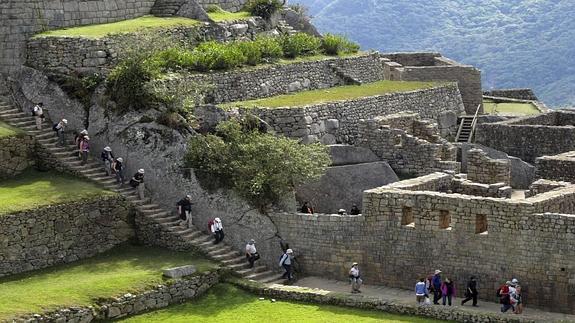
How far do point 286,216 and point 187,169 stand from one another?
3.47 meters

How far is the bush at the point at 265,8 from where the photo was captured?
2008 inches

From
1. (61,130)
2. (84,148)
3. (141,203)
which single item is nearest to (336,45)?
(61,130)

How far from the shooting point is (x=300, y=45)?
1907 inches

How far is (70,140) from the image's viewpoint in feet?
135

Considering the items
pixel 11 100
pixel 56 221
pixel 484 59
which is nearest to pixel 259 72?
pixel 11 100

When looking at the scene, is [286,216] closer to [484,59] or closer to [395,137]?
[395,137]

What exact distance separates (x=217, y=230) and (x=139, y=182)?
3.07 meters

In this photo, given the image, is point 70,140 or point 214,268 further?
point 70,140

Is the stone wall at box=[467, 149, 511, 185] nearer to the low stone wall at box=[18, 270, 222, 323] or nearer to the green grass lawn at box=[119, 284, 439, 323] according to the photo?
the green grass lawn at box=[119, 284, 439, 323]

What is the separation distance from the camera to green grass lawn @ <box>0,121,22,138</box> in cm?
4001

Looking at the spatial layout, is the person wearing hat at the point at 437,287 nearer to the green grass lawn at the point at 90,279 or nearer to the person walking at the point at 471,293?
the person walking at the point at 471,293

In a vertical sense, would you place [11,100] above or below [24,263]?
above

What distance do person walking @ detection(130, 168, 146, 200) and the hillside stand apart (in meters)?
63.8

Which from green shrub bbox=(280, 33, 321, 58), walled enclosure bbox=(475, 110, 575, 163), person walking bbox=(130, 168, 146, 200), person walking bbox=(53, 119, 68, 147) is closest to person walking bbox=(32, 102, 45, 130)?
person walking bbox=(53, 119, 68, 147)
